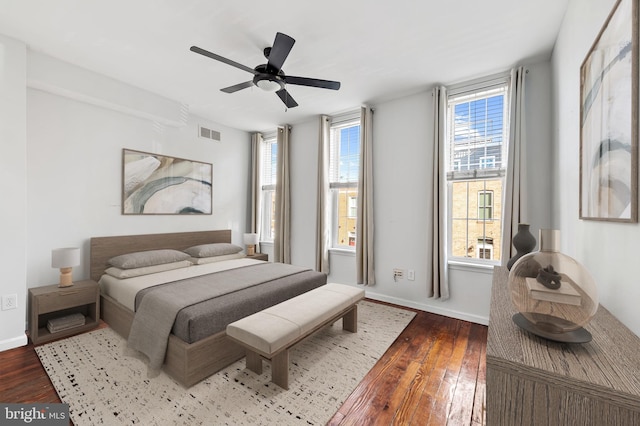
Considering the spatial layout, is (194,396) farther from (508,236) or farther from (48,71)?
(48,71)

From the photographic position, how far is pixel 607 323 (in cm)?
104

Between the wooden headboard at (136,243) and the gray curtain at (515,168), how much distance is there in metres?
4.09

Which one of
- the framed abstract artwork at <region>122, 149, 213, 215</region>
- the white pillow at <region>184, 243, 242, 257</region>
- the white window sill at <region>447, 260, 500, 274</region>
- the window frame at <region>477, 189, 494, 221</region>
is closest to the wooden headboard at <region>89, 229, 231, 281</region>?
the white pillow at <region>184, 243, 242, 257</region>

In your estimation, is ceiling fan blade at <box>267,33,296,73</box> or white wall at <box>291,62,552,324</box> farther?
white wall at <box>291,62,552,324</box>

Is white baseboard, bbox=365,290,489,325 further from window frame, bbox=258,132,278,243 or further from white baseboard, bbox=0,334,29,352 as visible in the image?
white baseboard, bbox=0,334,29,352

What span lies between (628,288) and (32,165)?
460 centimetres

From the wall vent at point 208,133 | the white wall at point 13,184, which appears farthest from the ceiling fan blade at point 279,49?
the wall vent at point 208,133

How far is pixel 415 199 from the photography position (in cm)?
350

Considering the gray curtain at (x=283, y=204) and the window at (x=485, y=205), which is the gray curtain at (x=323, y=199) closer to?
the gray curtain at (x=283, y=204)

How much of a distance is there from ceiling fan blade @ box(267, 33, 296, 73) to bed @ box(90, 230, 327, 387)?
6.56 feet

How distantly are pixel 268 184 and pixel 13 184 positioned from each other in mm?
3295

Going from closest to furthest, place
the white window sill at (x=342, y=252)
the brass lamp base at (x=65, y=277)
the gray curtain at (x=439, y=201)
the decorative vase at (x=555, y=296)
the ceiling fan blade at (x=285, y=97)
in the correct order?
1. the decorative vase at (x=555, y=296)
2. the ceiling fan blade at (x=285, y=97)
3. the brass lamp base at (x=65, y=277)
4. the gray curtain at (x=439, y=201)
5. the white window sill at (x=342, y=252)

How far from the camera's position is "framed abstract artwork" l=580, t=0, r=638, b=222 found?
101 cm

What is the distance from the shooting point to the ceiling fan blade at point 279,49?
189cm
